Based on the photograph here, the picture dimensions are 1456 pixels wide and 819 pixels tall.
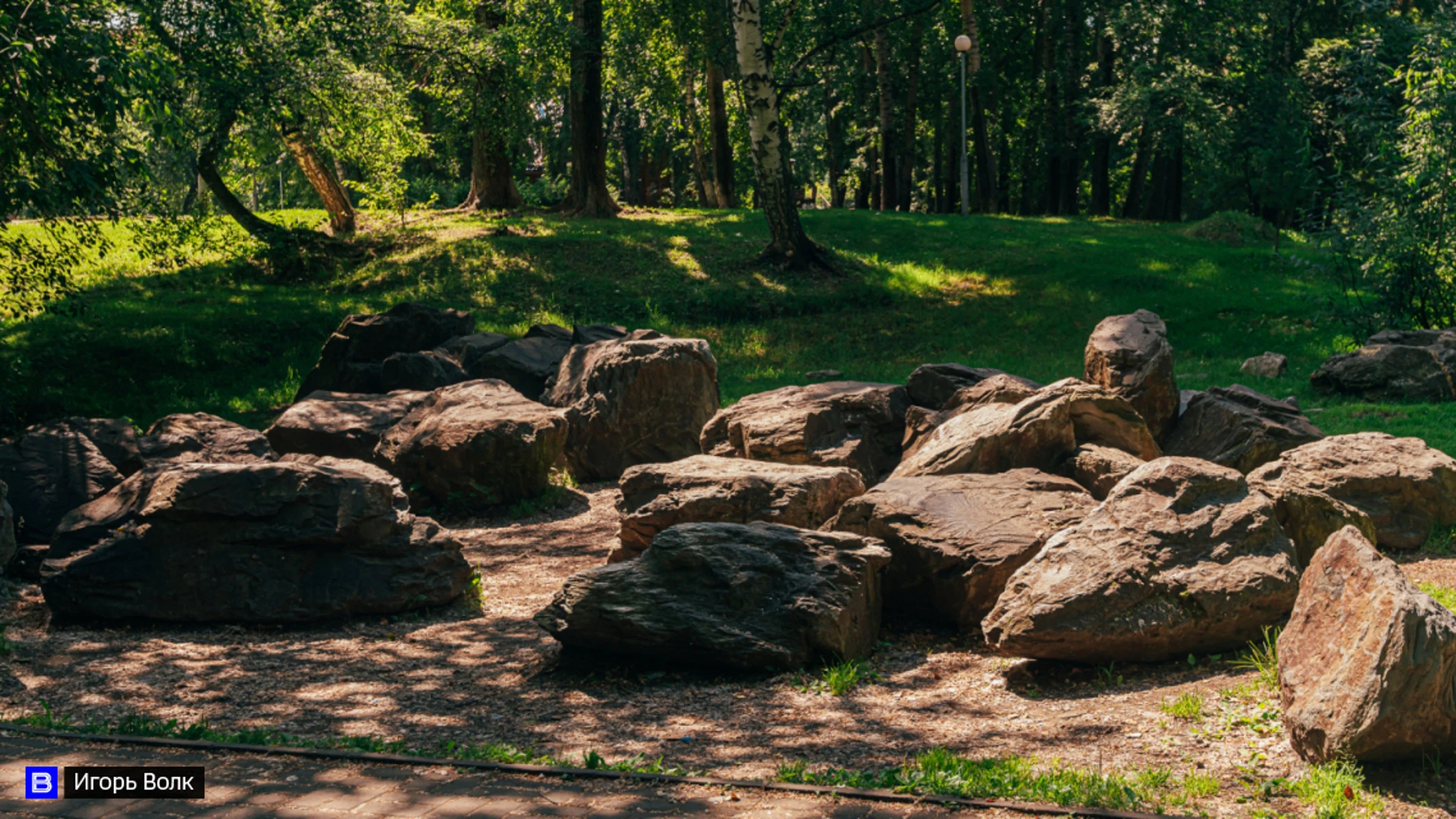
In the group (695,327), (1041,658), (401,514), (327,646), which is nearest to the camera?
(1041,658)

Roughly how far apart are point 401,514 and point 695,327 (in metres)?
11.6

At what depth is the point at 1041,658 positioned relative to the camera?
6.46 metres

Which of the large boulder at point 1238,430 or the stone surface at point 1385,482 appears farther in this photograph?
the large boulder at point 1238,430

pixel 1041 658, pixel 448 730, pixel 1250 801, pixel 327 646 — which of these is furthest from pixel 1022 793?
pixel 327 646

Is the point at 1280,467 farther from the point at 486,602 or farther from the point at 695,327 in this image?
the point at 695,327

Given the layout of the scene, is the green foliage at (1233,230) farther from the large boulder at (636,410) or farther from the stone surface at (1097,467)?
the stone surface at (1097,467)

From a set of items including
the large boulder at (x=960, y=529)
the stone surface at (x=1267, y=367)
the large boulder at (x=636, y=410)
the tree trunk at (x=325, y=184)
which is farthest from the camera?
the tree trunk at (x=325, y=184)

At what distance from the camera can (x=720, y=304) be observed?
66.1 feet

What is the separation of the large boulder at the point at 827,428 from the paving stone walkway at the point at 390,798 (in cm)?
591

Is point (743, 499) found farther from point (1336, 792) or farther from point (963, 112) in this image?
point (963, 112)

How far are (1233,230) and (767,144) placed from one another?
1197cm

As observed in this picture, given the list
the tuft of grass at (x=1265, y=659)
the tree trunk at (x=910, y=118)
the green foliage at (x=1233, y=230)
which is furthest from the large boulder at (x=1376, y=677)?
the tree trunk at (x=910, y=118)

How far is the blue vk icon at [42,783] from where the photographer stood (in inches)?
175

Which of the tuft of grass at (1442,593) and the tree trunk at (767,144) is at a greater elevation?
the tree trunk at (767,144)
